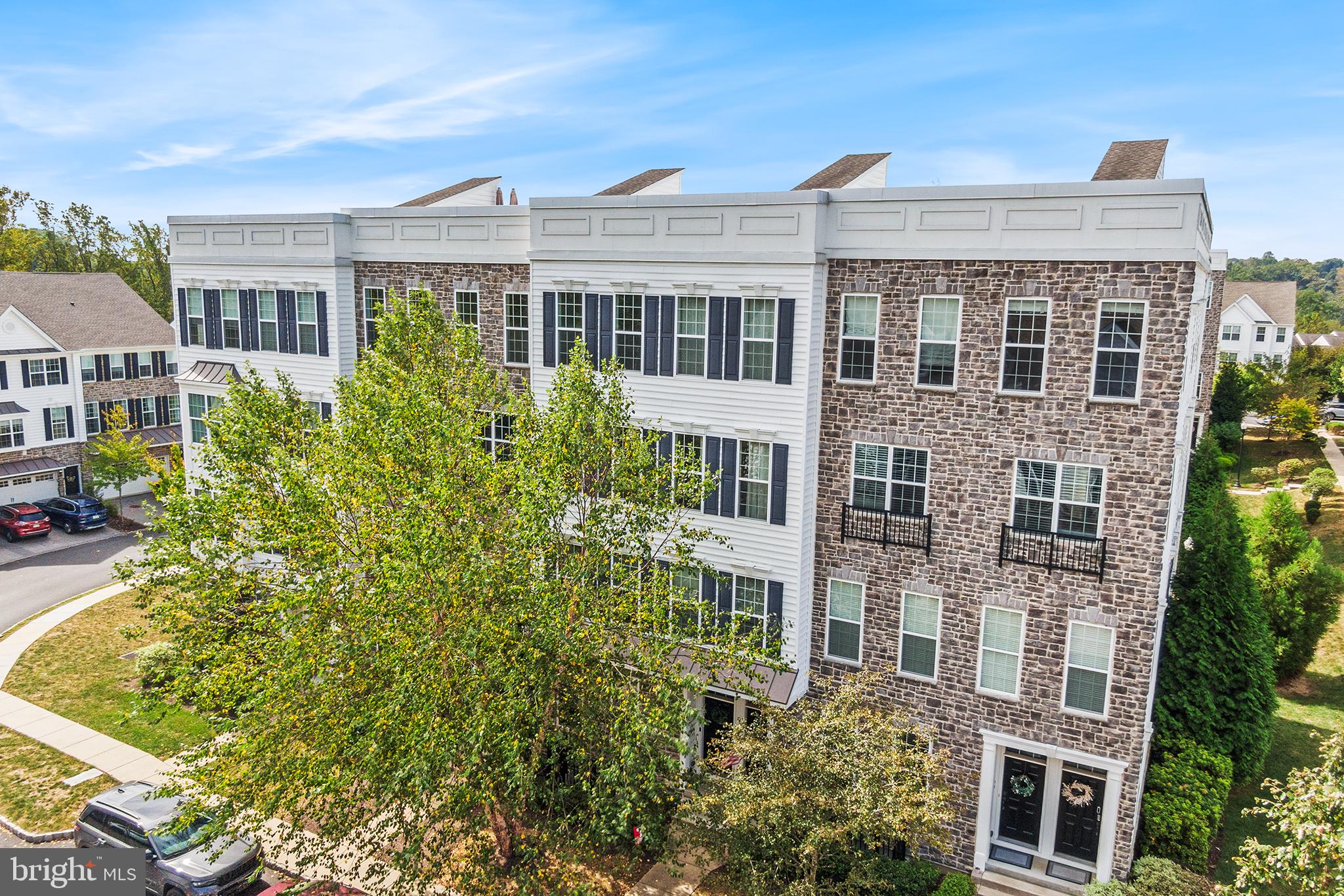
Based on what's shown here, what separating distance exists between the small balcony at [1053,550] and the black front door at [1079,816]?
4.85 meters

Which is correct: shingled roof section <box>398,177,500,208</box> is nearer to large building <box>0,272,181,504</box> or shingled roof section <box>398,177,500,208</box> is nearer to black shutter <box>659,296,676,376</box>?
black shutter <box>659,296,676,376</box>

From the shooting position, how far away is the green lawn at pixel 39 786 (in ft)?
68.8

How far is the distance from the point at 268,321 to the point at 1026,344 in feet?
74.7

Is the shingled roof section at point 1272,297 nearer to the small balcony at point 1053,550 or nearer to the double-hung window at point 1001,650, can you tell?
the small balcony at point 1053,550

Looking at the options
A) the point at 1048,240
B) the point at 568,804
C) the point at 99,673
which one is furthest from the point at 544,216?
the point at 99,673

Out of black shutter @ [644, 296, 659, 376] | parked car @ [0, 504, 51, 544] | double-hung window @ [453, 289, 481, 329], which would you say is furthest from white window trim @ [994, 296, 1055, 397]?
parked car @ [0, 504, 51, 544]

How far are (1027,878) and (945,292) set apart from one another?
43.8 ft

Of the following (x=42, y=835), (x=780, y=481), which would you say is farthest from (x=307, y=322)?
(x=780, y=481)

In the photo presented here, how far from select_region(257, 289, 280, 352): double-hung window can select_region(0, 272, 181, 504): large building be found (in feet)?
75.5

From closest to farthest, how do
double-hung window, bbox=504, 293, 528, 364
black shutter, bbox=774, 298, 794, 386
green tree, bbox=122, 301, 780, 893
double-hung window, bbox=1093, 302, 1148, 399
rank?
green tree, bbox=122, 301, 780, 893 → double-hung window, bbox=1093, 302, 1148, 399 → black shutter, bbox=774, 298, 794, 386 → double-hung window, bbox=504, 293, 528, 364

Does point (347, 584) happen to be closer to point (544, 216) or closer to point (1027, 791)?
point (544, 216)

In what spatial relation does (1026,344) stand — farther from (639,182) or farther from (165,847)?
(165,847)

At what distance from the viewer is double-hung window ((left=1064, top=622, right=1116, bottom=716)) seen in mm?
18766

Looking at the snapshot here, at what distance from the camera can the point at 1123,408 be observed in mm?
18031
